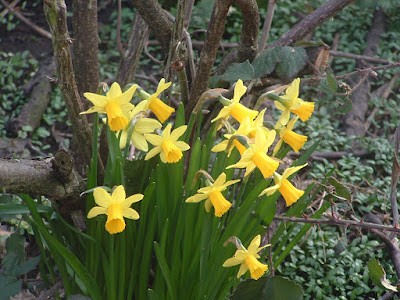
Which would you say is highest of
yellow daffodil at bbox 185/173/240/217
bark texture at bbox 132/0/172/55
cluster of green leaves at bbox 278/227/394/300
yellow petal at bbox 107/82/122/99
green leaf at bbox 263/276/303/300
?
bark texture at bbox 132/0/172/55

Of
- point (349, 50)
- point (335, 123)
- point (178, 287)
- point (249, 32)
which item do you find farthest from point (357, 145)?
point (178, 287)

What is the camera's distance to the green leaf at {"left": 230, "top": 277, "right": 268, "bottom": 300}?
122cm

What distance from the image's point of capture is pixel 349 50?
3.13 meters

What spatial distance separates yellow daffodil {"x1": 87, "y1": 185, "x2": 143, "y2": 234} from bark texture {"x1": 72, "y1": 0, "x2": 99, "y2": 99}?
0.91m

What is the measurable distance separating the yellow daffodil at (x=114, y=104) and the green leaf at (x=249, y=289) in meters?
0.49

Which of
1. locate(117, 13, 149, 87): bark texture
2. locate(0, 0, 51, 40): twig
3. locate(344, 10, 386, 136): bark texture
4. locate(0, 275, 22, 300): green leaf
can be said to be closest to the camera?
locate(0, 275, 22, 300): green leaf

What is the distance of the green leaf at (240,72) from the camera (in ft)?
5.03

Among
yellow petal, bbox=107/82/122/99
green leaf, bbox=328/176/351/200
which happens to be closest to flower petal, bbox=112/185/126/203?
yellow petal, bbox=107/82/122/99

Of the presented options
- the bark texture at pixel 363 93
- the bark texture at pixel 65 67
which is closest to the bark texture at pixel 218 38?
the bark texture at pixel 65 67

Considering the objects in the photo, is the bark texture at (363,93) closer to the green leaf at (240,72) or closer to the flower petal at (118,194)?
the green leaf at (240,72)

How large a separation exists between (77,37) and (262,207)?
39.8 inches

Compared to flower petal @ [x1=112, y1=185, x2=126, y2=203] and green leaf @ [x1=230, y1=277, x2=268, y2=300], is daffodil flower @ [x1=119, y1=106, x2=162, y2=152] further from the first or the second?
green leaf @ [x1=230, y1=277, x2=268, y2=300]

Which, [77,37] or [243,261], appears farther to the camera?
[77,37]

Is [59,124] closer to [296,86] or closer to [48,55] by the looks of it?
[48,55]
